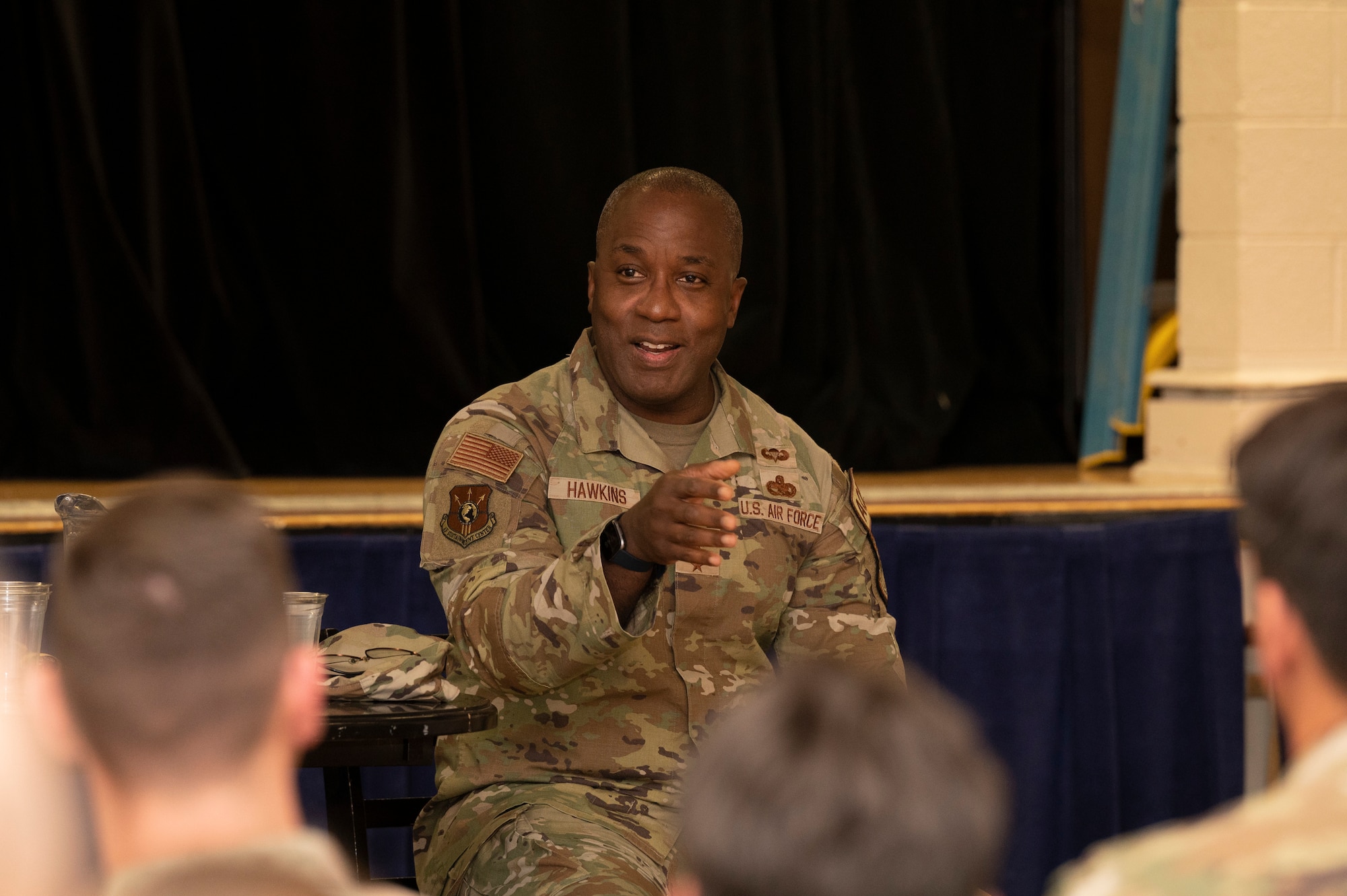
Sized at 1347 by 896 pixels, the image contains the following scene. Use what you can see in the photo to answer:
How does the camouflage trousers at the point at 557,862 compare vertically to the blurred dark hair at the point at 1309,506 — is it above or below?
below

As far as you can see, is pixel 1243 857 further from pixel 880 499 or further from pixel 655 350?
pixel 880 499

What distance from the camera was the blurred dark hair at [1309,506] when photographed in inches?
39.8

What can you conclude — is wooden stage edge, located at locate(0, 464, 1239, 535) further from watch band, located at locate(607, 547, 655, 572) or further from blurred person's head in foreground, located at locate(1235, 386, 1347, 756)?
blurred person's head in foreground, located at locate(1235, 386, 1347, 756)

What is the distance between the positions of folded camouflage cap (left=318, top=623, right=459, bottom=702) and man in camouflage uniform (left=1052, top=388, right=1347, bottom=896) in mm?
1120

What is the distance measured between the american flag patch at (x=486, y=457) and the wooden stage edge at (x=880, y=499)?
49.0 inches

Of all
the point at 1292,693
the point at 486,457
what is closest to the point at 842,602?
the point at 486,457

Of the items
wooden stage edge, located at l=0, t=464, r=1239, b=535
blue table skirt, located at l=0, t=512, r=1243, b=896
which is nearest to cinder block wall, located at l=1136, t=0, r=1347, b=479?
wooden stage edge, located at l=0, t=464, r=1239, b=535

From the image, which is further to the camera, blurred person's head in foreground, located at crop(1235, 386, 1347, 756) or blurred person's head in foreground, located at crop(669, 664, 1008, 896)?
blurred person's head in foreground, located at crop(1235, 386, 1347, 756)

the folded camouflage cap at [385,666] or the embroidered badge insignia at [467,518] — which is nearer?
the folded camouflage cap at [385,666]

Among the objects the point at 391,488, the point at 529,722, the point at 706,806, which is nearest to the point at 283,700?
the point at 706,806

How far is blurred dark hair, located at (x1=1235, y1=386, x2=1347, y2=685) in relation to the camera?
1.01 metres

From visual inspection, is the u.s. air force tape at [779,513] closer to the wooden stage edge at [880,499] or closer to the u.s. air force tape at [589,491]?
the u.s. air force tape at [589,491]

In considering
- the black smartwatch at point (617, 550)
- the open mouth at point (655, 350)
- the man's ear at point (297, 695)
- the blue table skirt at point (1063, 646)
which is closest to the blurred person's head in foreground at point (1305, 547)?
the man's ear at point (297, 695)

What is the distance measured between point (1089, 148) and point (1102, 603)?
8.49 ft
